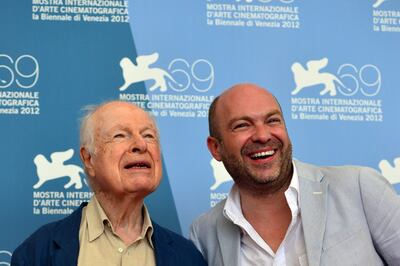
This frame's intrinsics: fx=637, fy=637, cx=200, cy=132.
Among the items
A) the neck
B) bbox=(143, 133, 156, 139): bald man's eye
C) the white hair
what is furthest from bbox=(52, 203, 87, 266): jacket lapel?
bbox=(143, 133, 156, 139): bald man's eye

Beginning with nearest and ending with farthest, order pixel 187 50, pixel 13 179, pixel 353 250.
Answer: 1. pixel 353 250
2. pixel 13 179
3. pixel 187 50

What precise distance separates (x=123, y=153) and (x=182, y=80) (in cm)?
85

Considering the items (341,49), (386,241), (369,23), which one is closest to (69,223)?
(386,241)

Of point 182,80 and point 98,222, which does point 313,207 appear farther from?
point 182,80

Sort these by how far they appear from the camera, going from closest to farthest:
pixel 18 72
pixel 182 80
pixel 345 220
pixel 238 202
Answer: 1. pixel 345 220
2. pixel 238 202
3. pixel 18 72
4. pixel 182 80

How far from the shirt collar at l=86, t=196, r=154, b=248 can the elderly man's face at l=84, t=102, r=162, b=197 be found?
0.22 feet

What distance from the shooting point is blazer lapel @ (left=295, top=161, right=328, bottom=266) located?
2.21 m

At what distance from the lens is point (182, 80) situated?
2996 millimetres

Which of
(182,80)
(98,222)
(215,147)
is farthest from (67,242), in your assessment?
(182,80)

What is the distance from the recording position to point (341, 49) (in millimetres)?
3160

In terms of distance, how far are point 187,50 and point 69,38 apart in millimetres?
551

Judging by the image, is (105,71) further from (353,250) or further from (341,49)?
(353,250)

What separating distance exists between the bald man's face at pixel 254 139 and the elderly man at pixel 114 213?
0.94 ft

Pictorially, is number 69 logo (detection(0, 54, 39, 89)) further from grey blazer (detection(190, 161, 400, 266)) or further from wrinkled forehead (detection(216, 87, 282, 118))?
grey blazer (detection(190, 161, 400, 266))
